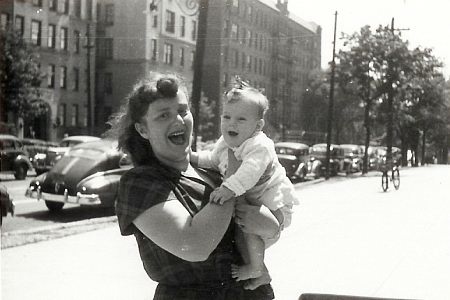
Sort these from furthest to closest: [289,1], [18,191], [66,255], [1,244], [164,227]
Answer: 1. [18,191]
2. [1,244]
3. [66,255]
4. [289,1]
5. [164,227]

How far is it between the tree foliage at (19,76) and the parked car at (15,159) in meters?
1.34

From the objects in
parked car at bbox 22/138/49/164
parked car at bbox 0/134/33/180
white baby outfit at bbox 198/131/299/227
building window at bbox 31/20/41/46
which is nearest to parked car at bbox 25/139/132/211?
building window at bbox 31/20/41/46

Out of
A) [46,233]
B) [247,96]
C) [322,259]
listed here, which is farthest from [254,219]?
[46,233]

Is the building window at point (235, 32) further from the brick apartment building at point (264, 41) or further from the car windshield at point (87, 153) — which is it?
the car windshield at point (87, 153)

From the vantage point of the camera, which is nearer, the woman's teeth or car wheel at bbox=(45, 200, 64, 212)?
the woman's teeth

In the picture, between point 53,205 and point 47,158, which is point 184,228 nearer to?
point 53,205

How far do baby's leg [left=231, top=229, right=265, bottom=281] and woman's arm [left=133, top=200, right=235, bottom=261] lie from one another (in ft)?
0.52

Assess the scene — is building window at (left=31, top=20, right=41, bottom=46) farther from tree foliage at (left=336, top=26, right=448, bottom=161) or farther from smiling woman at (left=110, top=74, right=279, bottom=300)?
smiling woman at (left=110, top=74, right=279, bottom=300)

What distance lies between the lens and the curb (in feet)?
21.7

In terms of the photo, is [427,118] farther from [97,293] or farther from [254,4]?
A: [97,293]

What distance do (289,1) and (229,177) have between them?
6.58ft

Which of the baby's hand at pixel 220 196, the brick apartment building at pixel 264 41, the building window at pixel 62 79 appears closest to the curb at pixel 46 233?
the brick apartment building at pixel 264 41

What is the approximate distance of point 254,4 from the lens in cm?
482

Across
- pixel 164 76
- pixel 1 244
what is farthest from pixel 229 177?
pixel 1 244
